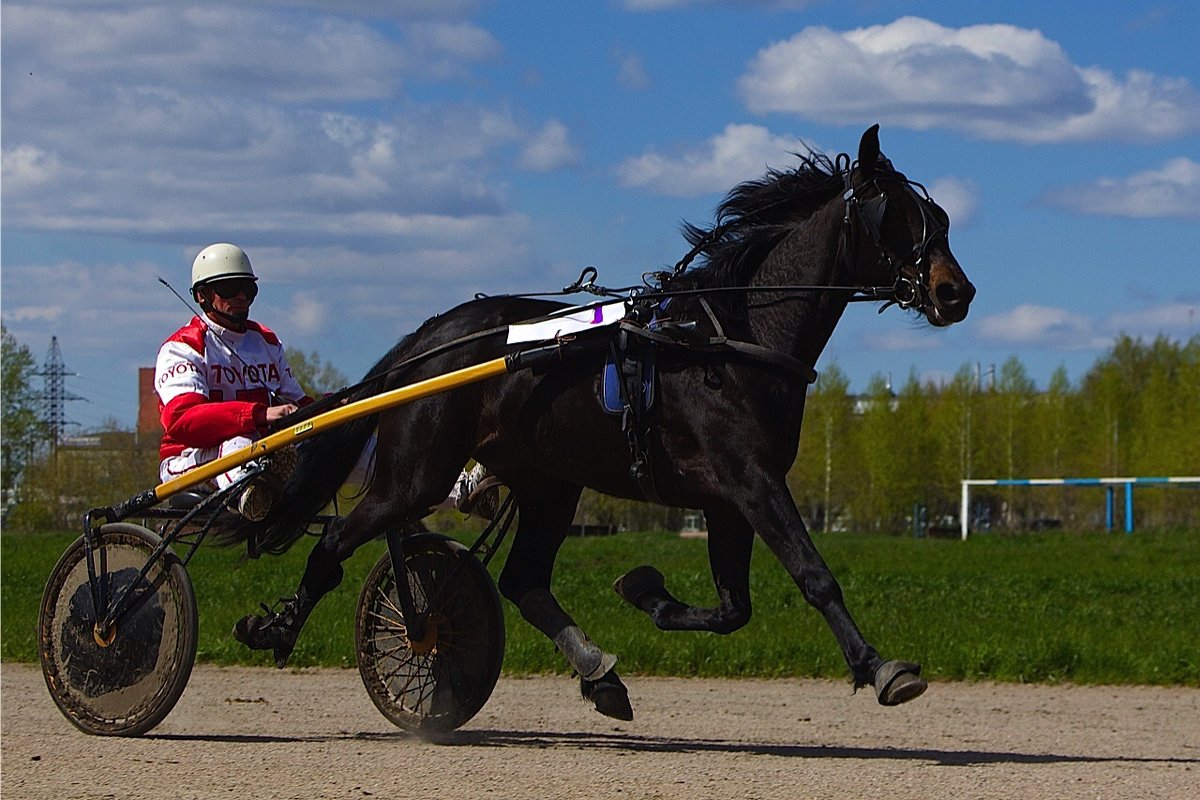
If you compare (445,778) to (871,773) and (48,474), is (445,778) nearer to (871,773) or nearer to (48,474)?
(871,773)

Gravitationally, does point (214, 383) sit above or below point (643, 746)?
above

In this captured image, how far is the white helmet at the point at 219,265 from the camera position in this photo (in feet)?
28.3

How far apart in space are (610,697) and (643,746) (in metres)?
0.56

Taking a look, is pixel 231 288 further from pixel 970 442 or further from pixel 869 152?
pixel 970 442

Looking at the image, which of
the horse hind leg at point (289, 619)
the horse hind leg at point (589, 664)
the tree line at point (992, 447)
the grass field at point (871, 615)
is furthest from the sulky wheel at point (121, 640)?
the tree line at point (992, 447)

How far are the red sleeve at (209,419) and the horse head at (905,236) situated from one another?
2867 millimetres

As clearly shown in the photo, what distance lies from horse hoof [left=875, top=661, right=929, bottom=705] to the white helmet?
3705 millimetres

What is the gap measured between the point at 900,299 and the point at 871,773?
1917 millimetres

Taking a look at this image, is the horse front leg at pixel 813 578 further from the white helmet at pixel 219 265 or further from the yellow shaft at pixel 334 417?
the white helmet at pixel 219 265

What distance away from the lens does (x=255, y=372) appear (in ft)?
28.9

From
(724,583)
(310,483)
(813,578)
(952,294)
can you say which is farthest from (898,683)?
(310,483)

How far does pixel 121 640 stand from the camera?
331 inches

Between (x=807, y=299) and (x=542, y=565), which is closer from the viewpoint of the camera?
(x=807, y=299)

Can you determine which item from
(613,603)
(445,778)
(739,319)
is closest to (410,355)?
(739,319)
